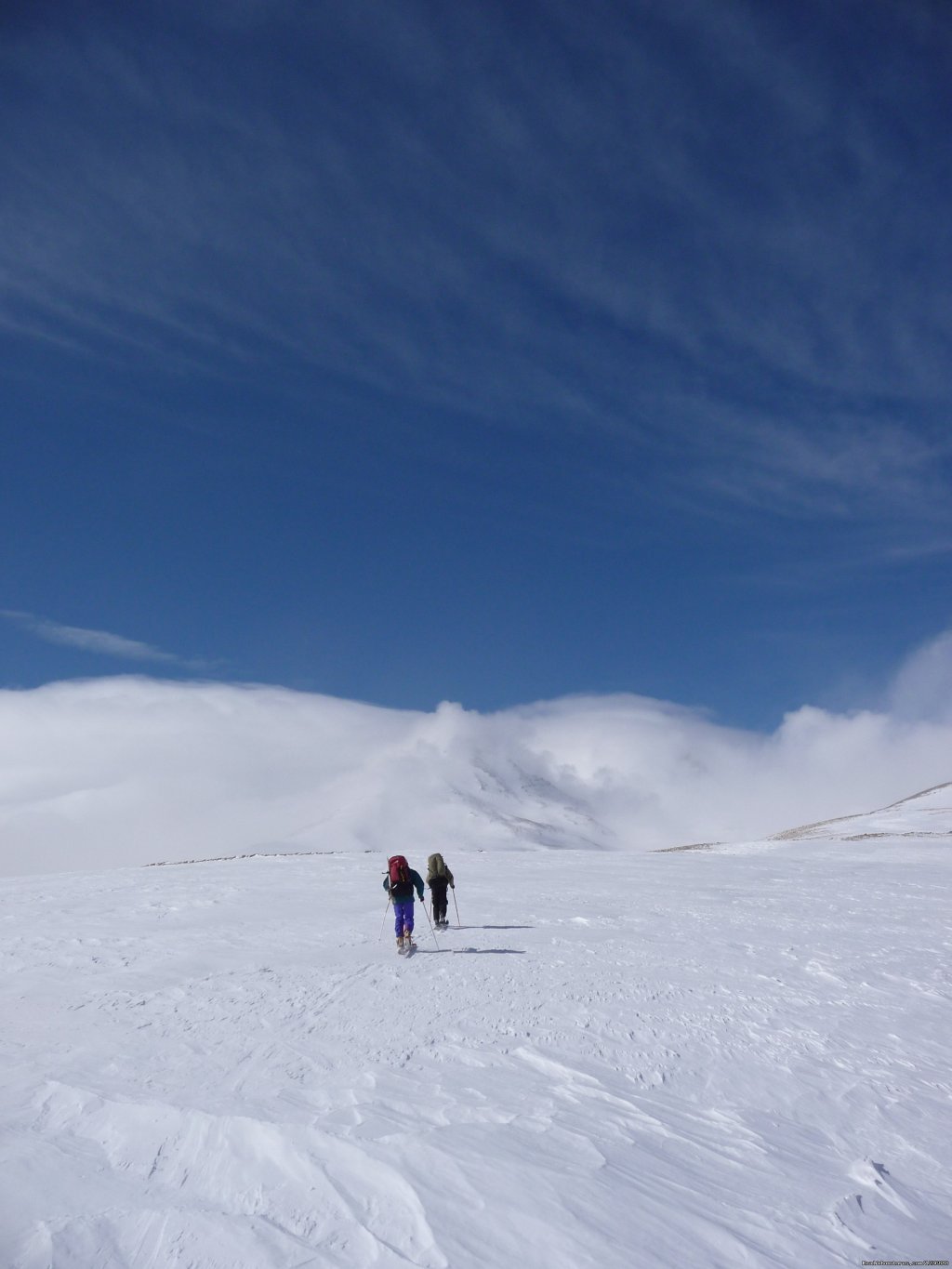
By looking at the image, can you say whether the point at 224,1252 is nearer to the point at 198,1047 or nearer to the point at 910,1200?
the point at 198,1047

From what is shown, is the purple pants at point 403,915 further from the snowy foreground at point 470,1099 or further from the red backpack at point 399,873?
the snowy foreground at point 470,1099

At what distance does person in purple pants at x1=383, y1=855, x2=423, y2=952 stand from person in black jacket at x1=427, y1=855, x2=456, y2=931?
2.04 metres

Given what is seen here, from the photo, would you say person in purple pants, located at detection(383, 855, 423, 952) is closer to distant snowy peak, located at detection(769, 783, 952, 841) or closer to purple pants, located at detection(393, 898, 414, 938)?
purple pants, located at detection(393, 898, 414, 938)

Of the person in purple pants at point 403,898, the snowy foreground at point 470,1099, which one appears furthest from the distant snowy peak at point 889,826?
the person in purple pants at point 403,898

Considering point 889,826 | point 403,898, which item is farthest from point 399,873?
point 889,826

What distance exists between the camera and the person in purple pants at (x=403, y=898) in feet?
44.0

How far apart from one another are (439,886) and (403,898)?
9.49ft

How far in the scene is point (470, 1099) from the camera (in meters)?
7.09

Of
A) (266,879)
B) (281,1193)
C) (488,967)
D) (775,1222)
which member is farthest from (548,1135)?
(266,879)

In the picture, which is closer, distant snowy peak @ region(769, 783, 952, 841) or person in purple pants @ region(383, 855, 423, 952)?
person in purple pants @ region(383, 855, 423, 952)

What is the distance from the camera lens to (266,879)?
2422 centimetres

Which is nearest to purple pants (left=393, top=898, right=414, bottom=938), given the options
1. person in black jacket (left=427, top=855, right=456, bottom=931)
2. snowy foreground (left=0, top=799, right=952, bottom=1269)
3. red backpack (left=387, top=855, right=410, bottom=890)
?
red backpack (left=387, top=855, right=410, bottom=890)

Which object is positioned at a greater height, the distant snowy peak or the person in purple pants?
the distant snowy peak

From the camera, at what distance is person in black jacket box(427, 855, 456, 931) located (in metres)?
16.0
